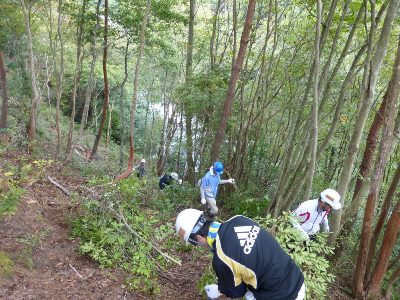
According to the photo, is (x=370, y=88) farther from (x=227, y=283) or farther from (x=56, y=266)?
(x=56, y=266)

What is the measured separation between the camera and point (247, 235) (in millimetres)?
3438

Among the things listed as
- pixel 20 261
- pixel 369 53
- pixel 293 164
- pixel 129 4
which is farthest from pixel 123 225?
pixel 129 4

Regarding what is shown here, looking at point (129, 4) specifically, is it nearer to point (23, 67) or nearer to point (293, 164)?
point (23, 67)

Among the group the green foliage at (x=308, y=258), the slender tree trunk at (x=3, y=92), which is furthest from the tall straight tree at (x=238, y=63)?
the slender tree trunk at (x=3, y=92)

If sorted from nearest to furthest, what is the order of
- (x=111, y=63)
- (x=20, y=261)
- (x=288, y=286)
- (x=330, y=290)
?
(x=288, y=286), (x=20, y=261), (x=330, y=290), (x=111, y=63)

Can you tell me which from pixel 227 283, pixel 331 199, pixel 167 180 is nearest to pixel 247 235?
pixel 227 283

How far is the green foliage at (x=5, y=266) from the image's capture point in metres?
4.54

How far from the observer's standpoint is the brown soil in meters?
4.60

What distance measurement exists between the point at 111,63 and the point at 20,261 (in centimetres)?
1721

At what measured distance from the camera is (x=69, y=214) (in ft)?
21.4

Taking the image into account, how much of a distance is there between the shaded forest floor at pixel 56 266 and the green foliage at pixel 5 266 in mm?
27

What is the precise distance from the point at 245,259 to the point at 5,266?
3.11 meters

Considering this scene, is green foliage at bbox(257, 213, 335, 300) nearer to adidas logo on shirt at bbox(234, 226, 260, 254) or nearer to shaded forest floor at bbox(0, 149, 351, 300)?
adidas logo on shirt at bbox(234, 226, 260, 254)

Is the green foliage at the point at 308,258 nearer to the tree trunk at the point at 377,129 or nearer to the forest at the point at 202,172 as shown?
the forest at the point at 202,172
